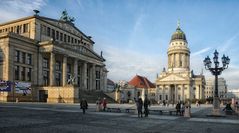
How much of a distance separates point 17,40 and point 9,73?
7.05m

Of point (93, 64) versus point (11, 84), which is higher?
point (93, 64)

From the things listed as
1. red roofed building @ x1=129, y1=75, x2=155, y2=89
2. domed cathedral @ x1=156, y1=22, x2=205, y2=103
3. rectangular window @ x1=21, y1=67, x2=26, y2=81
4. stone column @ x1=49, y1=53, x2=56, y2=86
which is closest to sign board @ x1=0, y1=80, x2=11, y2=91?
rectangular window @ x1=21, y1=67, x2=26, y2=81

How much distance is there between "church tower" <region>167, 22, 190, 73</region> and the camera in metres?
149

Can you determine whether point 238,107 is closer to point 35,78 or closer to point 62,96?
point 62,96

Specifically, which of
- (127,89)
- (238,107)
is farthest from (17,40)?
(127,89)

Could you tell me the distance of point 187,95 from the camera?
14412cm

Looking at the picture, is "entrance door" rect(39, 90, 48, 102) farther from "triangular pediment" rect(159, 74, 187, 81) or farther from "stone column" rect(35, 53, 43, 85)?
"triangular pediment" rect(159, 74, 187, 81)

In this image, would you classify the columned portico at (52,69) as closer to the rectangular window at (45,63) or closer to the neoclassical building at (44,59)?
the neoclassical building at (44,59)

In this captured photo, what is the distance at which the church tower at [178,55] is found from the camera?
149125 mm

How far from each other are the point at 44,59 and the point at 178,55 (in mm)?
95307

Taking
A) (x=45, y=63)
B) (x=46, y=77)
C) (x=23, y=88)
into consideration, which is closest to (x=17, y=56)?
(x=23, y=88)

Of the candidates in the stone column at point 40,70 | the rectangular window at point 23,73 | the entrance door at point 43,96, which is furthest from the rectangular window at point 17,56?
the entrance door at point 43,96

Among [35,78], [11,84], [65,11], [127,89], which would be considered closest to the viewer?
[11,84]

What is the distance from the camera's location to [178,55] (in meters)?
149
